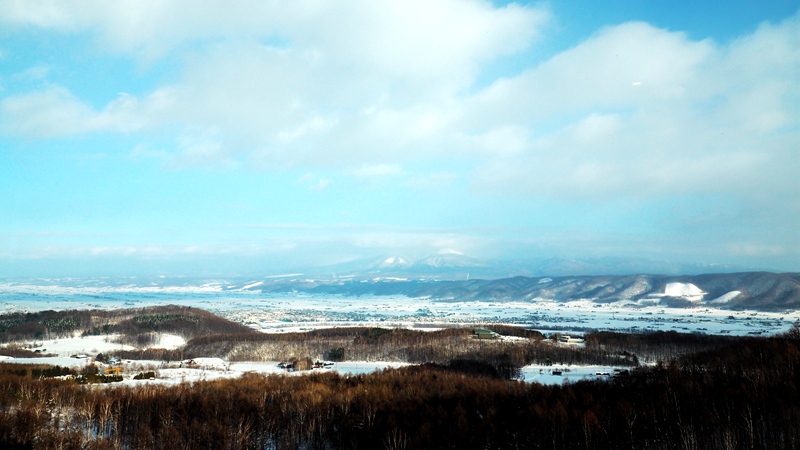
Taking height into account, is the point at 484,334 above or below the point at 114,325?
below

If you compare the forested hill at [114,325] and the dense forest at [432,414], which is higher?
the dense forest at [432,414]

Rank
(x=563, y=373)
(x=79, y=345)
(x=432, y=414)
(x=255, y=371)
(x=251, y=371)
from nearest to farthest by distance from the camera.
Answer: (x=432, y=414) < (x=563, y=373) < (x=251, y=371) < (x=255, y=371) < (x=79, y=345)

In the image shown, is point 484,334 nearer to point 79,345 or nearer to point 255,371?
point 255,371

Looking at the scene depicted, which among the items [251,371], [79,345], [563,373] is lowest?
[79,345]

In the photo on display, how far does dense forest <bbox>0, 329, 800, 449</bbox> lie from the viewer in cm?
3412

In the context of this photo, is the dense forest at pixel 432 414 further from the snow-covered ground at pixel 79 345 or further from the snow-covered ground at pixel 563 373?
the snow-covered ground at pixel 79 345

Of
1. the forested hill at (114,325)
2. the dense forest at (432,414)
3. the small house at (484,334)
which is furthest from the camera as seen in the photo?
the forested hill at (114,325)

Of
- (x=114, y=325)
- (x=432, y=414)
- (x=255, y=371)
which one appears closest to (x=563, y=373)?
(x=432, y=414)

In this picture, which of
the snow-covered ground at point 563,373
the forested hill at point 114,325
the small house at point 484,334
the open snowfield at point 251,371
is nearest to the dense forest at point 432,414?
the open snowfield at point 251,371

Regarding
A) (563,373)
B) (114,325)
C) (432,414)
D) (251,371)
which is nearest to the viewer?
(432,414)

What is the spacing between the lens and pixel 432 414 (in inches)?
1615

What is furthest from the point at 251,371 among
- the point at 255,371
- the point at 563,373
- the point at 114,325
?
the point at 114,325

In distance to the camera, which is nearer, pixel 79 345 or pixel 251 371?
pixel 251 371

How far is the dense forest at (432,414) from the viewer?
34.1 metres
